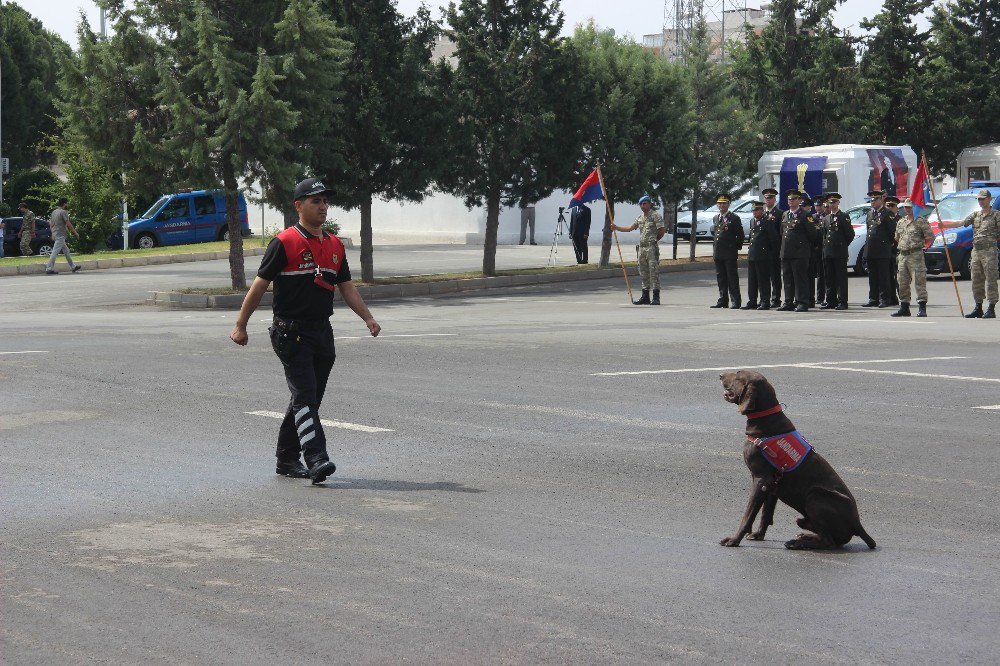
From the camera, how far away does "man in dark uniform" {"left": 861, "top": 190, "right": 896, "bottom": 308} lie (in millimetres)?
22984

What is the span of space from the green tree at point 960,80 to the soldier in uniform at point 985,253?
100 feet

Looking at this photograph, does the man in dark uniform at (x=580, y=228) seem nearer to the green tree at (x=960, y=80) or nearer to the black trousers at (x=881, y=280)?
the black trousers at (x=881, y=280)

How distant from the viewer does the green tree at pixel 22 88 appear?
54.2m

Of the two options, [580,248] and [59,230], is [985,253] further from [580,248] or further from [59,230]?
[59,230]

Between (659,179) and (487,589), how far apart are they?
92.8 ft

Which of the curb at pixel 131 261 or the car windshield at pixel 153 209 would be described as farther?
the car windshield at pixel 153 209

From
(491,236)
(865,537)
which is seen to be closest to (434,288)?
(491,236)

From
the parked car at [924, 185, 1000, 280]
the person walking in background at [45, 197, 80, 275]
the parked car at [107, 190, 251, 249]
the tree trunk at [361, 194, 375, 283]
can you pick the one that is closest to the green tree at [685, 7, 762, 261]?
the parked car at [924, 185, 1000, 280]

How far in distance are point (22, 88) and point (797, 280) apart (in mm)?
41322

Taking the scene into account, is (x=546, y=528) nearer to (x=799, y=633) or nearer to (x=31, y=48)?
(x=799, y=633)

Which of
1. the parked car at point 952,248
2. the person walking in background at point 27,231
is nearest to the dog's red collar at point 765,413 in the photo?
the parked car at point 952,248

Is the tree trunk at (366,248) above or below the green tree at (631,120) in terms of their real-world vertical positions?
below

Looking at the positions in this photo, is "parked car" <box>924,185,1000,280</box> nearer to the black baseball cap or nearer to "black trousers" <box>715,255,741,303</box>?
"black trousers" <box>715,255,741,303</box>

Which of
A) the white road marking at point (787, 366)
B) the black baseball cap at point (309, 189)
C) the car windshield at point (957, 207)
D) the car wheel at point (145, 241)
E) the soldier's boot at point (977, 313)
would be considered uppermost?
the car windshield at point (957, 207)
